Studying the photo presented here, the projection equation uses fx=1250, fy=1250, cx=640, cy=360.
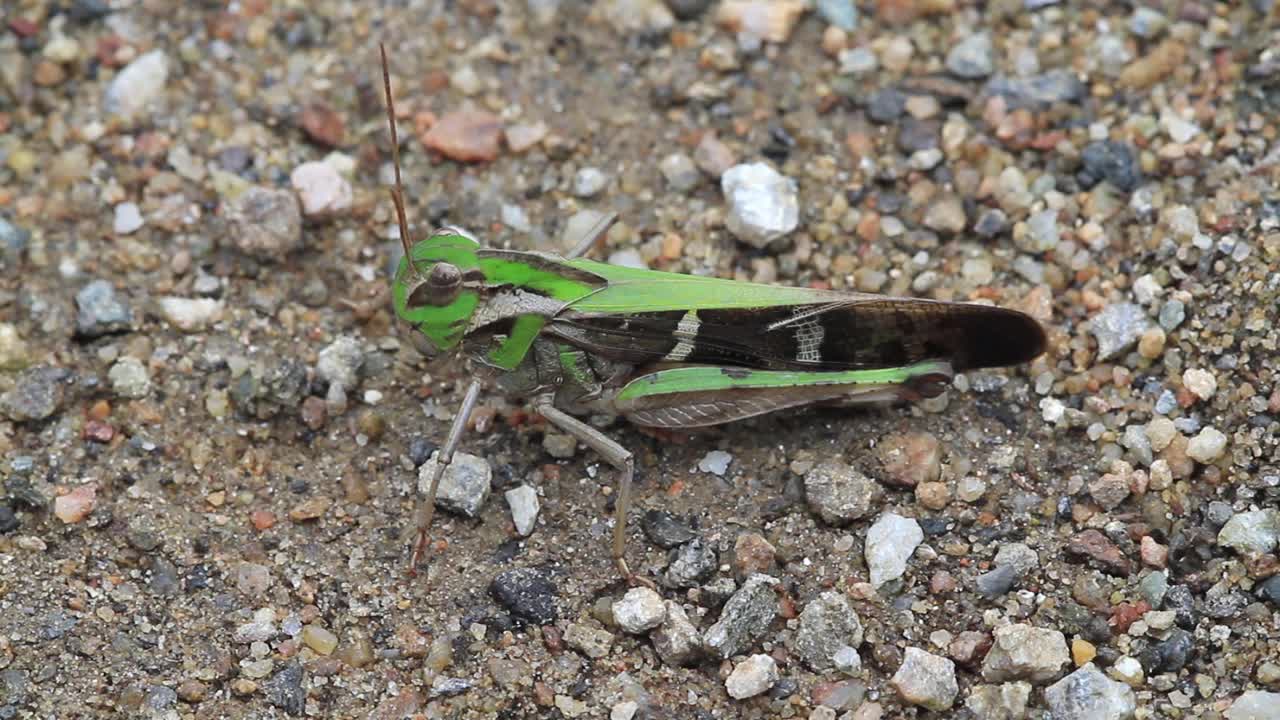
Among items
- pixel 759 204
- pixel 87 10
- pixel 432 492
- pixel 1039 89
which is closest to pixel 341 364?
pixel 432 492

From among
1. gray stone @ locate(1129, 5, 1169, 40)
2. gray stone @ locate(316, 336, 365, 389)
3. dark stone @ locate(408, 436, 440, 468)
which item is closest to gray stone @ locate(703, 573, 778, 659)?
dark stone @ locate(408, 436, 440, 468)

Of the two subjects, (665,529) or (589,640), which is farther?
(665,529)

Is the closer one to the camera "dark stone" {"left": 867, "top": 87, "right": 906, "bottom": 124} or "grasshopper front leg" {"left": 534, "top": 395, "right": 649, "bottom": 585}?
"grasshopper front leg" {"left": 534, "top": 395, "right": 649, "bottom": 585}

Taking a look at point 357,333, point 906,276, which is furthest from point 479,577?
point 906,276

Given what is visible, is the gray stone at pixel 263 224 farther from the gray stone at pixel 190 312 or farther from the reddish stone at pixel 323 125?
the reddish stone at pixel 323 125

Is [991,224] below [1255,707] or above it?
above

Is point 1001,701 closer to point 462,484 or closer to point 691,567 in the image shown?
point 691,567

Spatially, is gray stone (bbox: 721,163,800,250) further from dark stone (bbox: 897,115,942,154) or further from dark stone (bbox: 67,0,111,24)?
dark stone (bbox: 67,0,111,24)
